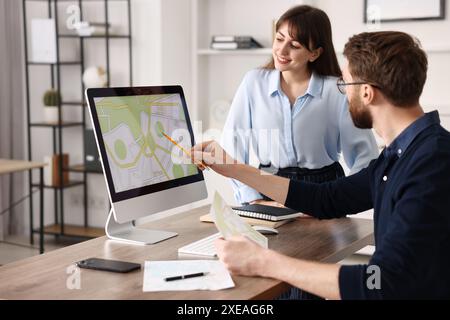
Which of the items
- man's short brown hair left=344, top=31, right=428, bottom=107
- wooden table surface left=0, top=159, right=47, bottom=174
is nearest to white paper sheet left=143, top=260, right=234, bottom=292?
man's short brown hair left=344, top=31, right=428, bottom=107

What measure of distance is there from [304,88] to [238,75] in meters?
2.53

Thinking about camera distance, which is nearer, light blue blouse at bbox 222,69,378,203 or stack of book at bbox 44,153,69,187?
light blue blouse at bbox 222,69,378,203

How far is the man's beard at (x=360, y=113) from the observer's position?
1892mm

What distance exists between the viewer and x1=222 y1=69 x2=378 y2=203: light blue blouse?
2801mm

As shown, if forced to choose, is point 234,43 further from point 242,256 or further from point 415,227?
point 415,227

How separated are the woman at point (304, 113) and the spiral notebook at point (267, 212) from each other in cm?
18

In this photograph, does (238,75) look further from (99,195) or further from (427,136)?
(427,136)

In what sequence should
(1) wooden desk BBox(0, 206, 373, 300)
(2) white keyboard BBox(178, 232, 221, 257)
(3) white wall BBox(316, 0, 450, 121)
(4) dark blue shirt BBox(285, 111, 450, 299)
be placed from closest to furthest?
(4) dark blue shirt BBox(285, 111, 450, 299), (1) wooden desk BBox(0, 206, 373, 300), (2) white keyboard BBox(178, 232, 221, 257), (3) white wall BBox(316, 0, 450, 121)

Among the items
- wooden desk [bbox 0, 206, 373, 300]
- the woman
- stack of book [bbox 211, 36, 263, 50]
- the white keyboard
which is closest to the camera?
wooden desk [bbox 0, 206, 373, 300]

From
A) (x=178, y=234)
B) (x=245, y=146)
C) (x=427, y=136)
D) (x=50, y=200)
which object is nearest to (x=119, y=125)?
(x=178, y=234)

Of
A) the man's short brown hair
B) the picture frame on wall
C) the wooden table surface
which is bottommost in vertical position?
the wooden table surface

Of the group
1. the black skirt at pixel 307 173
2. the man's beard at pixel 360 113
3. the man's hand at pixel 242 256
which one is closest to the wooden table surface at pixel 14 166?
the black skirt at pixel 307 173

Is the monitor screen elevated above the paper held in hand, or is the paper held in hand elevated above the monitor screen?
the monitor screen

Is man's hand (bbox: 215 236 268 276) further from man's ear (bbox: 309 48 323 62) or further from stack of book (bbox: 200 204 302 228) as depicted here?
man's ear (bbox: 309 48 323 62)
